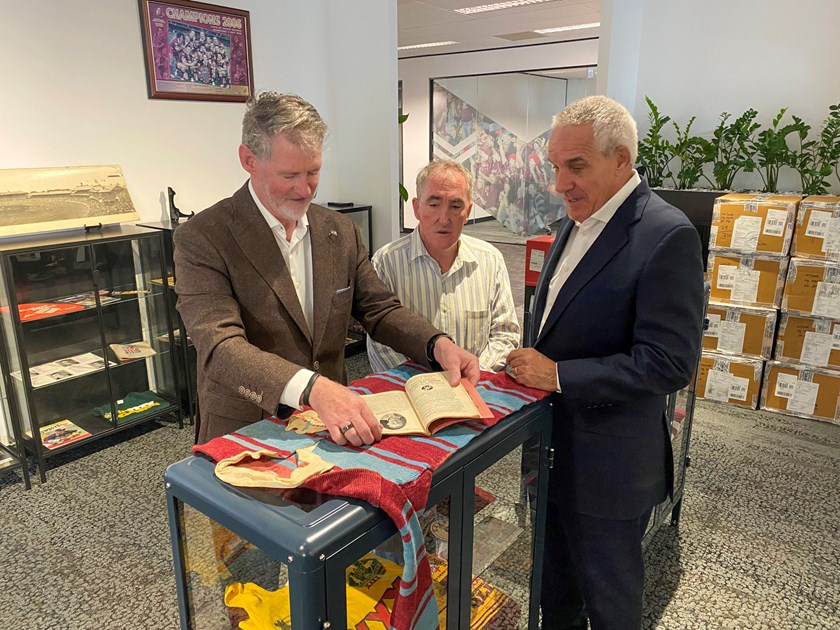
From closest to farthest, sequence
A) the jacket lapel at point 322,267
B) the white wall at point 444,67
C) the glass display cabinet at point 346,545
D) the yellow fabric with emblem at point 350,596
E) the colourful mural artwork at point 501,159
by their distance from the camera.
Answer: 1. the glass display cabinet at point 346,545
2. the yellow fabric with emblem at point 350,596
3. the jacket lapel at point 322,267
4. the white wall at point 444,67
5. the colourful mural artwork at point 501,159

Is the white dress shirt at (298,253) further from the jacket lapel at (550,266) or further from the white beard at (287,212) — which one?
the jacket lapel at (550,266)

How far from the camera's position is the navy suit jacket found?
1.42 meters

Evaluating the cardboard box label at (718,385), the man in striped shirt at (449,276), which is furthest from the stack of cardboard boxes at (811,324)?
the man in striped shirt at (449,276)

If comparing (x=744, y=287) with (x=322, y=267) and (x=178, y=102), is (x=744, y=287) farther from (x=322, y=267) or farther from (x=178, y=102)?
(x=178, y=102)

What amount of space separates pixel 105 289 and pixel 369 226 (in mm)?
2036

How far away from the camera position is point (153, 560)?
2582 millimetres

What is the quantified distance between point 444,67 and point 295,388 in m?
9.29

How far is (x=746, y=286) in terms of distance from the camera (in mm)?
4004

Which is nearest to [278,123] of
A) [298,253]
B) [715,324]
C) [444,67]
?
[298,253]

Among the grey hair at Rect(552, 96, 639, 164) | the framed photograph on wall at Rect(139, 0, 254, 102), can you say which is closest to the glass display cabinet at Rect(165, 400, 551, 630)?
the grey hair at Rect(552, 96, 639, 164)

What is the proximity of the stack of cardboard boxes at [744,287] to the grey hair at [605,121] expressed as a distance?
288 centimetres

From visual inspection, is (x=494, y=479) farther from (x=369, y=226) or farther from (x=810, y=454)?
(x=369, y=226)

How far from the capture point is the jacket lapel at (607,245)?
147cm

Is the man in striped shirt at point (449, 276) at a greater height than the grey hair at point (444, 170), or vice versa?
the grey hair at point (444, 170)
